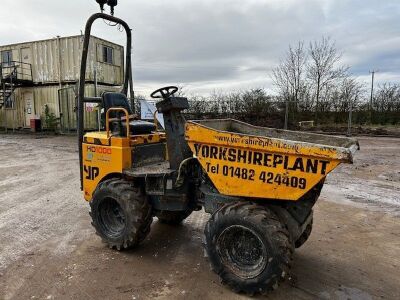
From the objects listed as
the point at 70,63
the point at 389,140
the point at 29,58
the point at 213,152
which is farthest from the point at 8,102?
the point at 213,152

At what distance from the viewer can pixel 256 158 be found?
3.32 m

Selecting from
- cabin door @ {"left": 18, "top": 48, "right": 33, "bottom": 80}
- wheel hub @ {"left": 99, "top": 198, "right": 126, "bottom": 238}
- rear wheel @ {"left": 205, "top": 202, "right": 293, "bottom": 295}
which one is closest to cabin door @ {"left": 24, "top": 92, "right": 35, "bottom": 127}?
cabin door @ {"left": 18, "top": 48, "right": 33, "bottom": 80}

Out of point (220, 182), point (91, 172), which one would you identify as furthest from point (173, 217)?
point (220, 182)

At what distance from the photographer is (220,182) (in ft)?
11.7

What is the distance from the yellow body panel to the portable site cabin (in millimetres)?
14696

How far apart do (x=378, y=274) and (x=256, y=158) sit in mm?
1899

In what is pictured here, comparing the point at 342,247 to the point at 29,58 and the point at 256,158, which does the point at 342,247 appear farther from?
the point at 29,58

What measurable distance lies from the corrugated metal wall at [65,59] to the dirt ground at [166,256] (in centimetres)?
1382

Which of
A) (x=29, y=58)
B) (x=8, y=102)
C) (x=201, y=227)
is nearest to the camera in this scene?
(x=201, y=227)

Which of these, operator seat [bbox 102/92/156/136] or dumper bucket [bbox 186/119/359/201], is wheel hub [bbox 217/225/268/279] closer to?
dumper bucket [bbox 186/119/359/201]

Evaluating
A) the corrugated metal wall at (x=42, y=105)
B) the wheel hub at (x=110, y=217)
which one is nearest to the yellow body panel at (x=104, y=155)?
the wheel hub at (x=110, y=217)

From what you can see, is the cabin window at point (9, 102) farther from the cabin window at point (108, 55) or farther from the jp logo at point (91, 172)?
the jp logo at point (91, 172)

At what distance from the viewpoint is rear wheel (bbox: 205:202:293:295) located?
10.4 ft

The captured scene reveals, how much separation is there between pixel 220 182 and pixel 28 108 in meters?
22.3
